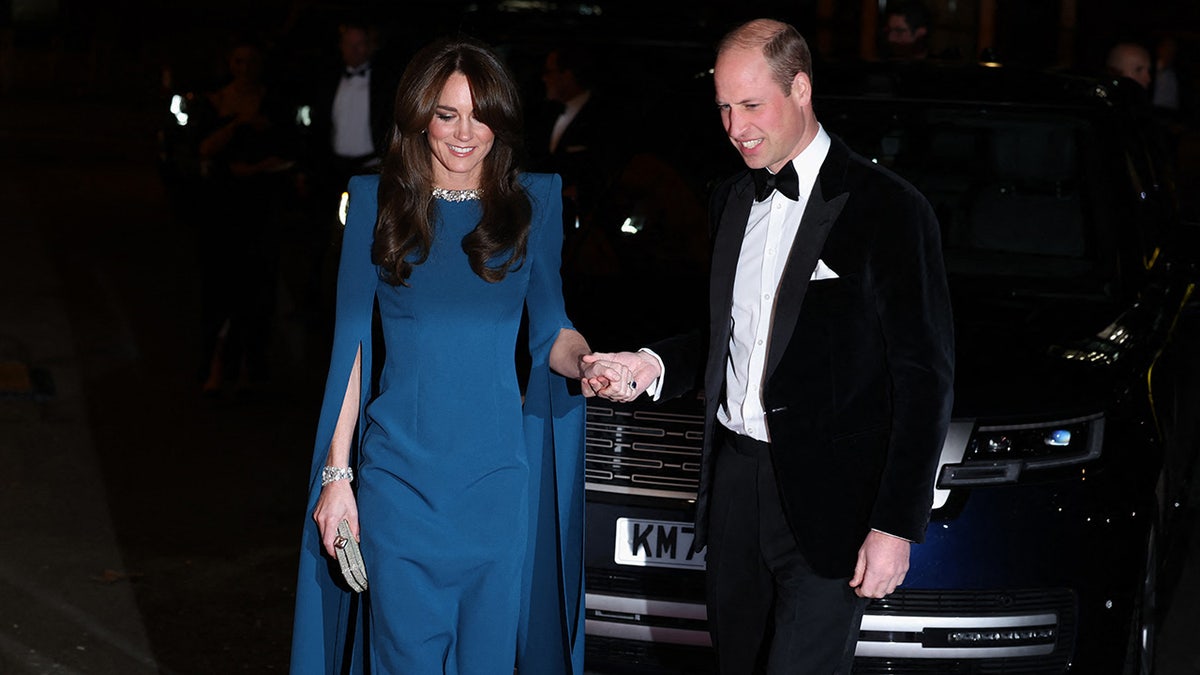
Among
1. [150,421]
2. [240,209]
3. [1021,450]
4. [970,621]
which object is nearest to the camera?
[970,621]

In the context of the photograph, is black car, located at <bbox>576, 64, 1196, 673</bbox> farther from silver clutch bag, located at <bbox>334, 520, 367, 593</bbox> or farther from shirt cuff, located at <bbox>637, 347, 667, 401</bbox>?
silver clutch bag, located at <bbox>334, 520, 367, 593</bbox>

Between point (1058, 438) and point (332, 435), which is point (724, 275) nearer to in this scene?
point (332, 435)

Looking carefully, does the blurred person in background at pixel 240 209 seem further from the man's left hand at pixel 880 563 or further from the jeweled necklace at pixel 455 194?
the man's left hand at pixel 880 563

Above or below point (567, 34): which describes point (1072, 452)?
below

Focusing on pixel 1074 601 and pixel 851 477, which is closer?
pixel 851 477

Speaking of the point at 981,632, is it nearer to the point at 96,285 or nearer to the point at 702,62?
the point at 702,62

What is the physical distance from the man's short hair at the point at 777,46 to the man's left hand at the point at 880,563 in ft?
2.91

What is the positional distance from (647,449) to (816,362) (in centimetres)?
133

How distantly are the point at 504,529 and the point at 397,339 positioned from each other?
0.45 metres

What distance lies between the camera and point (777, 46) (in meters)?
3.39

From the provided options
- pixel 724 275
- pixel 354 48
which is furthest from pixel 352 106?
pixel 724 275

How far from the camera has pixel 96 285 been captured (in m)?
12.7

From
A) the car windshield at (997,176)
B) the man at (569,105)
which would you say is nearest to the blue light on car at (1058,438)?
the car windshield at (997,176)

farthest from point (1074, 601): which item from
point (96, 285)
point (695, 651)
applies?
point (96, 285)
